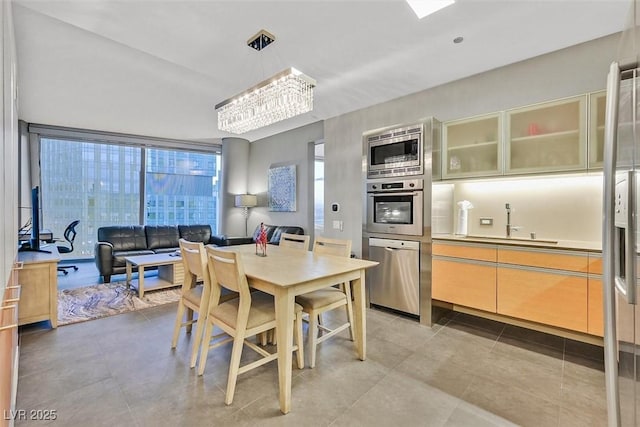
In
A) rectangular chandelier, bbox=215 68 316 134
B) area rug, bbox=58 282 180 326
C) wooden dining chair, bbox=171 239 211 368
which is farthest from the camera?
area rug, bbox=58 282 180 326

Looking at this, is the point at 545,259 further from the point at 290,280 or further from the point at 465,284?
the point at 290,280

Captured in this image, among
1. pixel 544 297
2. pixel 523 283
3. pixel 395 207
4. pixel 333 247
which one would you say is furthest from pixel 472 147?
pixel 333 247

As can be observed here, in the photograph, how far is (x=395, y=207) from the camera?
3.27m

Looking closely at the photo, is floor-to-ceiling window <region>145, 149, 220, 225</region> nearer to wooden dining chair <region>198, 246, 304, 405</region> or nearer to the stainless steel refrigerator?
wooden dining chair <region>198, 246, 304, 405</region>

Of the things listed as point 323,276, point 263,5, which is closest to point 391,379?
point 323,276

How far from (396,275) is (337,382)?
1.52 metres

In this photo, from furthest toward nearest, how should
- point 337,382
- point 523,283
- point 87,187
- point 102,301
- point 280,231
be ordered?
point 87,187, point 280,231, point 102,301, point 523,283, point 337,382

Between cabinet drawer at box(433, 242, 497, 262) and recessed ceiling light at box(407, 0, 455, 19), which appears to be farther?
cabinet drawer at box(433, 242, 497, 262)

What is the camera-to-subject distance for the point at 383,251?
3334mm

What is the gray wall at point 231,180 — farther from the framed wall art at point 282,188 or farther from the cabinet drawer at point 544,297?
the cabinet drawer at point 544,297

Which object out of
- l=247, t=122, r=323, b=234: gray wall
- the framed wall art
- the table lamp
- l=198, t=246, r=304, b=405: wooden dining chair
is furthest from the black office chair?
l=198, t=246, r=304, b=405: wooden dining chair

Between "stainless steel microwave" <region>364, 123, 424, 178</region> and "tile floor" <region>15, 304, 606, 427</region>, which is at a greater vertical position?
"stainless steel microwave" <region>364, 123, 424, 178</region>

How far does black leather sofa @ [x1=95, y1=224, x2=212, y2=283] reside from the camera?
423 cm

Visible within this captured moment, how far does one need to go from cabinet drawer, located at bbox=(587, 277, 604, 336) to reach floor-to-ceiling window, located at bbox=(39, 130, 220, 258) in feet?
22.6
